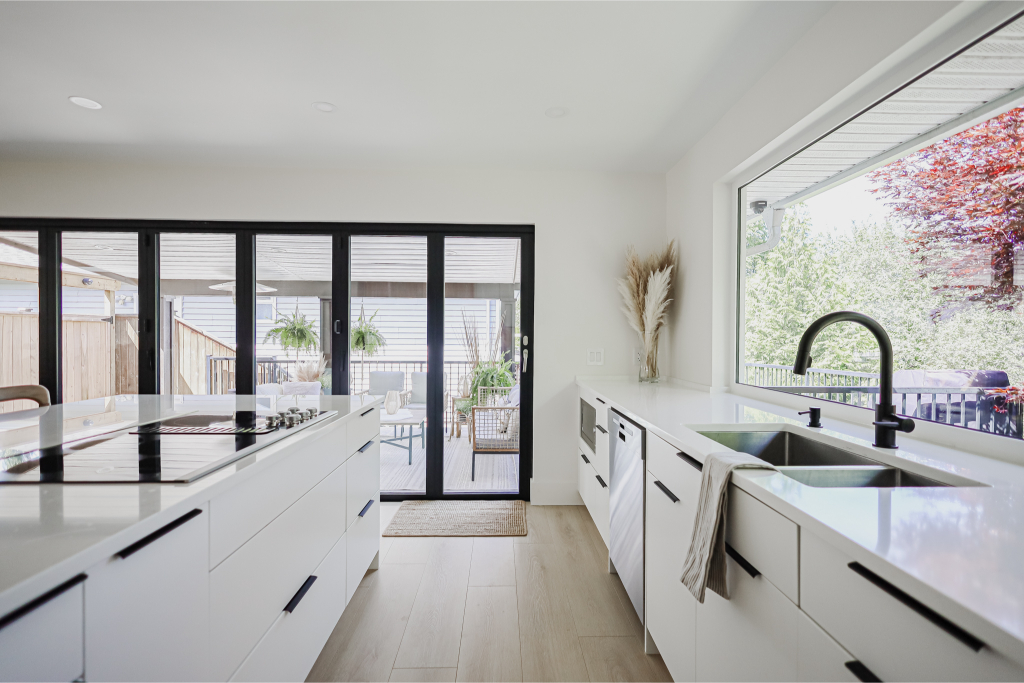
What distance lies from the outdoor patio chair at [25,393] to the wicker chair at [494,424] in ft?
7.69

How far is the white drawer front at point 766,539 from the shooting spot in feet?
2.72

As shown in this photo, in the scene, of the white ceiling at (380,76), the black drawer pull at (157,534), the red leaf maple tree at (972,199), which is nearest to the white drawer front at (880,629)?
the red leaf maple tree at (972,199)

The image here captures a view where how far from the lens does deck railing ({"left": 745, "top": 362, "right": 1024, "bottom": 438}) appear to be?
3.90ft

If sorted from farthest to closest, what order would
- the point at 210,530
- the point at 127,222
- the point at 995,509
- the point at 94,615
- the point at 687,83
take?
the point at 127,222
the point at 687,83
the point at 210,530
the point at 995,509
the point at 94,615

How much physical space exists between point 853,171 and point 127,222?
171 inches

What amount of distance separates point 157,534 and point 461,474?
272cm

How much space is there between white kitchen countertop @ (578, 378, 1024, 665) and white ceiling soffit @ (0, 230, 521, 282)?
91.4 inches

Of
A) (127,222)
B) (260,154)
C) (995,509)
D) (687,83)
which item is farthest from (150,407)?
(687,83)

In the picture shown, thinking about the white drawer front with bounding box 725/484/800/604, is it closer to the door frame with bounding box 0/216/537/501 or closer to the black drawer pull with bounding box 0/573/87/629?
the black drawer pull with bounding box 0/573/87/629

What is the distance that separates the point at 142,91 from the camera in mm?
2236

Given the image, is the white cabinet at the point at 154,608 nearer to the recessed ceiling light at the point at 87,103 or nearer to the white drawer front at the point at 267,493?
the white drawer front at the point at 267,493

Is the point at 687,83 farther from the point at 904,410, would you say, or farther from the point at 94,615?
the point at 94,615

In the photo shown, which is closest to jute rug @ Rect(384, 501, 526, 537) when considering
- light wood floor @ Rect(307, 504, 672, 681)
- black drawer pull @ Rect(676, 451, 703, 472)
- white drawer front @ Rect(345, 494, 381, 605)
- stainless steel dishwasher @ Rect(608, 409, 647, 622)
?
light wood floor @ Rect(307, 504, 672, 681)

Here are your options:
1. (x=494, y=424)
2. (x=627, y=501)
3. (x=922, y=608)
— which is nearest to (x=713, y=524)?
(x=922, y=608)
